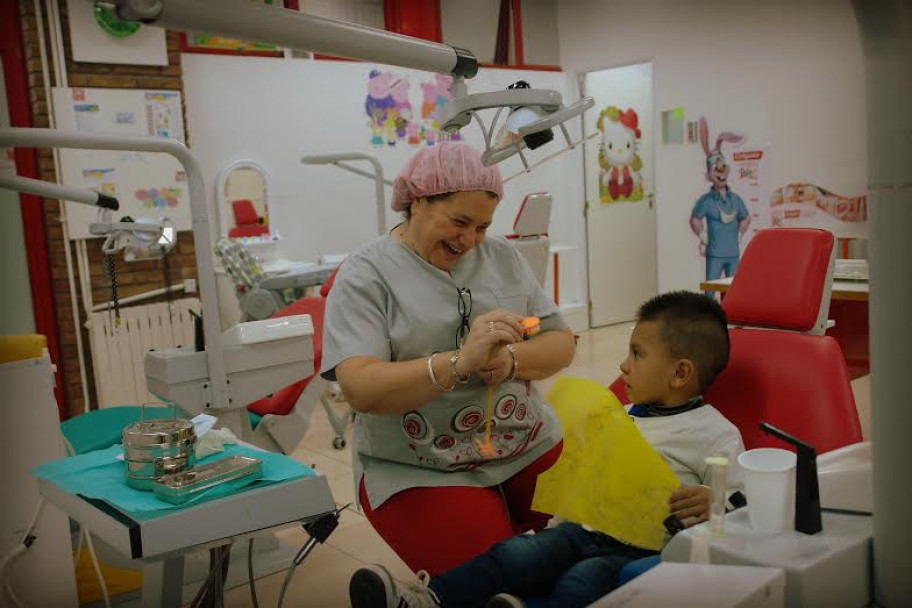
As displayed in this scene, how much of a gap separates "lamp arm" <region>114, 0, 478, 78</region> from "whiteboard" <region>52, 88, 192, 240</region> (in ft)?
11.1

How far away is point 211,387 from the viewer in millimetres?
Answer: 1936

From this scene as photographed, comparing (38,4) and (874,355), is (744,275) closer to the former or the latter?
(874,355)

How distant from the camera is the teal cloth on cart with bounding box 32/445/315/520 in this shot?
1205 millimetres

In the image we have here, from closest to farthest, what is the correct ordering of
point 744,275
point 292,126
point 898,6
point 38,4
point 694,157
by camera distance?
point 898,6
point 744,275
point 38,4
point 292,126
point 694,157

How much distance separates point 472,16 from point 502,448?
4065mm

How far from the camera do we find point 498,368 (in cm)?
152

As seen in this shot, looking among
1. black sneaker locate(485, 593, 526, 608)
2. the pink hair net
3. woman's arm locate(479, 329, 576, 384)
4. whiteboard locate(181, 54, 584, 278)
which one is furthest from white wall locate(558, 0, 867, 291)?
black sneaker locate(485, 593, 526, 608)

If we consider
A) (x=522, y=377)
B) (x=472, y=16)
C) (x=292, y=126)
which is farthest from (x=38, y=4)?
(x=522, y=377)

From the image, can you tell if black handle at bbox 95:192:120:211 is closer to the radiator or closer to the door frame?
the radiator

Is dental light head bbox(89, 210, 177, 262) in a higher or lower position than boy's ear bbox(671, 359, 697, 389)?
higher

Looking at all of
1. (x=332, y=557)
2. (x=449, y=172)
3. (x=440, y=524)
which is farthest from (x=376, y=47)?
(x=332, y=557)

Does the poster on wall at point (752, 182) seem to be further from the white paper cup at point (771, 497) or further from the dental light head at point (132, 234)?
the white paper cup at point (771, 497)

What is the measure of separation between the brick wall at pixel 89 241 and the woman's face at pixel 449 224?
3221 mm

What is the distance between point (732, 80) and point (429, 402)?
170 inches
